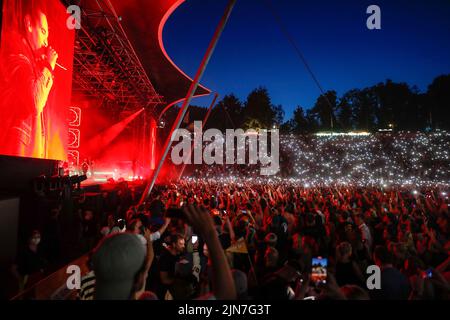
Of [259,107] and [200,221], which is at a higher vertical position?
[259,107]

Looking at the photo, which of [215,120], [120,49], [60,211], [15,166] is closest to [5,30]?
[15,166]

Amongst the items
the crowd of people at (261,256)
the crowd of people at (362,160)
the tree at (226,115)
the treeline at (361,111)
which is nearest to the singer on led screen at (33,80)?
the crowd of people at (261,256)

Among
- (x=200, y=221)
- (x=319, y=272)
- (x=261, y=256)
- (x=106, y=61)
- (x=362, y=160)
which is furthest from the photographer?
(x=362, y=160)

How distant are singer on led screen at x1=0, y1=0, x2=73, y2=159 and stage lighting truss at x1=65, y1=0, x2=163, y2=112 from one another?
1559mm

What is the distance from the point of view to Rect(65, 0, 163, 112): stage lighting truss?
1043cm

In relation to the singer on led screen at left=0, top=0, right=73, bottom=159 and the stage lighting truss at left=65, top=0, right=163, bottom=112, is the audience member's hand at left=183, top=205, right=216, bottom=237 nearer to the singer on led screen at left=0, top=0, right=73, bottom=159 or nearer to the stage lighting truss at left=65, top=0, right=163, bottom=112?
the singer on led screen at left=0, top=0, right=73, bottom=159

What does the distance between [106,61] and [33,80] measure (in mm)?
6324

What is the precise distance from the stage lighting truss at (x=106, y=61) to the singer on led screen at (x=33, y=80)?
1.56 m

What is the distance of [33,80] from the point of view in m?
7.57

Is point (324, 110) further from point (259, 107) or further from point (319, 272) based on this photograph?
point (319, 272)

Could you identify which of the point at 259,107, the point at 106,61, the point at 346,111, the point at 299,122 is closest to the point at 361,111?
the point at 346,111

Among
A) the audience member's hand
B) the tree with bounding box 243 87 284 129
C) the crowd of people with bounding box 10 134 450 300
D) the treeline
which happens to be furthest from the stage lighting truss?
the tree with bounding box 243 87 284 129

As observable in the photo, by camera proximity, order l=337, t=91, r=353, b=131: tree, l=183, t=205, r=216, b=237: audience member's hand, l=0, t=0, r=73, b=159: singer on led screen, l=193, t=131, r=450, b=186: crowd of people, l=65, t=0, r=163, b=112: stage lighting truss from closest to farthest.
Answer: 1. l=183, t=205, r=216, b=237: audience member's hand
2. l=0, t=0, r=73, b=159: singer on led screen
3. l=65, t=0, r=163, b=112: stage lighting truss
4. l=193, t=131, r=450, b=186: crowd of people
5. l=337, t=91, r=353, b=131: tree

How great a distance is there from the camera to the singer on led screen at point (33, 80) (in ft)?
21.2
